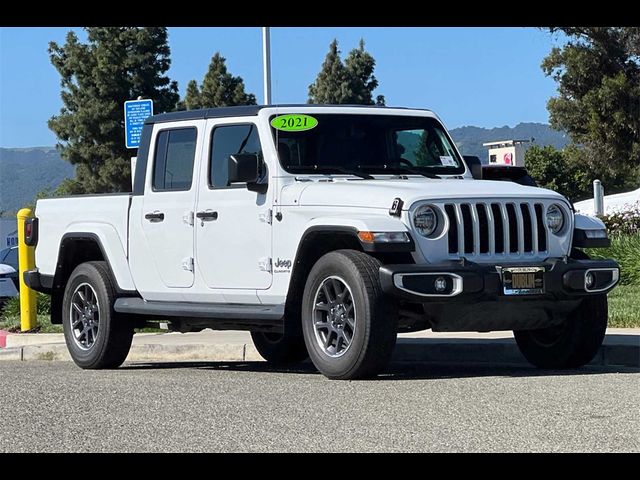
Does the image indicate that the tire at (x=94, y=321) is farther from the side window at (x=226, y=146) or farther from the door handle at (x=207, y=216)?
the side window at (x=226, y=146)

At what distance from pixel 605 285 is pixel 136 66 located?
49885mm

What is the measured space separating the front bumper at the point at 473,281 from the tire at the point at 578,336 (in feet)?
1.34

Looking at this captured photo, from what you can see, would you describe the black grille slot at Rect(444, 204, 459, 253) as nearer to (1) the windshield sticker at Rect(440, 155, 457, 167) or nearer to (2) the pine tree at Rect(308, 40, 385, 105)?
(1) the windshield sticker at Rect(440, 155, 457, 167)

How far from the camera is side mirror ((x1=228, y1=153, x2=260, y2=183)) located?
1013cm

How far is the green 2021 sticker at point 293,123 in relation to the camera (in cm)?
1051

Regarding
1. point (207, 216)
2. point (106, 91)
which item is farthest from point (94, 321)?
point (106, 91)

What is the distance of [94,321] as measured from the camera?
11.7 metres

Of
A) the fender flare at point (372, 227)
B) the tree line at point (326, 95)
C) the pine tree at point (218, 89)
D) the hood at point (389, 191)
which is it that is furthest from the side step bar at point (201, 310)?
the pine tree at point (218, 89)

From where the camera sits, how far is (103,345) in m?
11.4

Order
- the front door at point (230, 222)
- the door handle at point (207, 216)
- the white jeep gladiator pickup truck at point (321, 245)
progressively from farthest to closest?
the door handle at point (207, 216) < the front door at point (230, 222) < the white jeep gladiator pickup truck at point (321, 245)

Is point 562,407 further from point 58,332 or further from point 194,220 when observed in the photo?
point 58,332

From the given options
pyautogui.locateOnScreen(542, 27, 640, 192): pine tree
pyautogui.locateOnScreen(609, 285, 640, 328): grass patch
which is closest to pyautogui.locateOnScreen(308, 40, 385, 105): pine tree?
pyautogui.locateOnScreen(542, 27, 640, 192): pine tree

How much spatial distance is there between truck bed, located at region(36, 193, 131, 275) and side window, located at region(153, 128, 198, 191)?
0.43 meters
